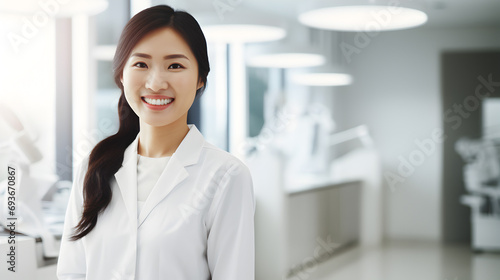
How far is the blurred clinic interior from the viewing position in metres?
3.10

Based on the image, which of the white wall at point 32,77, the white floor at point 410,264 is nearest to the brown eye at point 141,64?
the white wall at point 32,77

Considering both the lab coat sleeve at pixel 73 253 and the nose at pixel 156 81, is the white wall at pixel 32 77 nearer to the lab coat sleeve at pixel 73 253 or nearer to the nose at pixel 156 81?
the lab coat sleeve at pixel 73 253

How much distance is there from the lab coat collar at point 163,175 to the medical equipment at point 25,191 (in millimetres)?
1147

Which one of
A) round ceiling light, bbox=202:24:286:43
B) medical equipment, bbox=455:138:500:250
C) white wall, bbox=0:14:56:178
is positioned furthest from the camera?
medical equipment, bbox=455:138:500:250

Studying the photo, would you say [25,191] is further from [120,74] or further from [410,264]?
[410,264]

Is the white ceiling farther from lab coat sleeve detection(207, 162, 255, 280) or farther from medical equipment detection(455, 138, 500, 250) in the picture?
lab coat sleeve detection(207, 162, 255, 280)

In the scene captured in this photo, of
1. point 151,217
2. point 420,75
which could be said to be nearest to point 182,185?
point 151,217

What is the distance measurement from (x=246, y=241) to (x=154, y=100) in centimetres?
33

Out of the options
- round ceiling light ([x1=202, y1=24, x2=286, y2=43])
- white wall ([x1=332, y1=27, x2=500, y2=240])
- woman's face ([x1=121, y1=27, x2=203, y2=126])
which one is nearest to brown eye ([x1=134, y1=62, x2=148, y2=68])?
woman's face ([x1=121, y1=27, x2=203, y2=126])

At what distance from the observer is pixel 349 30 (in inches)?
146

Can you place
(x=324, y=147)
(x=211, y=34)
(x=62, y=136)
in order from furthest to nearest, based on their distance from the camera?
(x=324, y=147) → (x=211, y=34) → (x=62, y=136)

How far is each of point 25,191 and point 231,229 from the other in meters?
1.42

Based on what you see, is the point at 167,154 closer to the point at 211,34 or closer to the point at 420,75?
the point at 211,34

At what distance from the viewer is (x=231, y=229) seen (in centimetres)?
106
